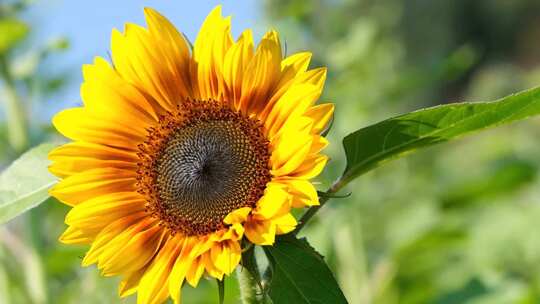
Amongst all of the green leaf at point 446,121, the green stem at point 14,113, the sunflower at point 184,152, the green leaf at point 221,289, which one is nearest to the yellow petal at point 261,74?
the sunflower at point 184,152

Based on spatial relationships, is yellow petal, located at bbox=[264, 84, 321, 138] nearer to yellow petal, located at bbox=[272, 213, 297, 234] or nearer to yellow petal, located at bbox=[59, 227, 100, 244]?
yellow petal, located at bbox=[272, 213, 297, 234]

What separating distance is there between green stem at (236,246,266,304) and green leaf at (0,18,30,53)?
1.23 m

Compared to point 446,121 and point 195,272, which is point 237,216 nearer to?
point 195,272

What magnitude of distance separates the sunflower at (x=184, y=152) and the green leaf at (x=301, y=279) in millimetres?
42

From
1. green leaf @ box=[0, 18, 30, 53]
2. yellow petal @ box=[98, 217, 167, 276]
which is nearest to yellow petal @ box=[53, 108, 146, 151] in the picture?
yellow petal @ box=[98, 217, 167, 276]

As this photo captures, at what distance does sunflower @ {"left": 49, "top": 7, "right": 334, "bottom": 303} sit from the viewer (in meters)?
1.05

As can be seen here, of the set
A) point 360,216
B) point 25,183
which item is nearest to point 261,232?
point 25,183

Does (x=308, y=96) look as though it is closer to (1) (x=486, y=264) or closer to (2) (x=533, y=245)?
(1) (x=486, y=264)

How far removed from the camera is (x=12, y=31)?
2.12m

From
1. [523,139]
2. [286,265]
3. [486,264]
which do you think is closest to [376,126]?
[286,265]

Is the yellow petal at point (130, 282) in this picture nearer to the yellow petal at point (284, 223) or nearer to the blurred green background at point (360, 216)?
the yellow petal at point (284, 223)

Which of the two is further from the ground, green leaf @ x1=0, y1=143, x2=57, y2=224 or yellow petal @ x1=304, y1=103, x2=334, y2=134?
yellow petal @ x1=304, y1=103, x2=334, y2=134

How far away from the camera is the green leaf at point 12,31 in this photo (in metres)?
2.09

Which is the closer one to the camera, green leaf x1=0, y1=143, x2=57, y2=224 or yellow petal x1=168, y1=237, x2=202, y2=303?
yellow petal x1=168, y1=237, x2=202, y2=303
